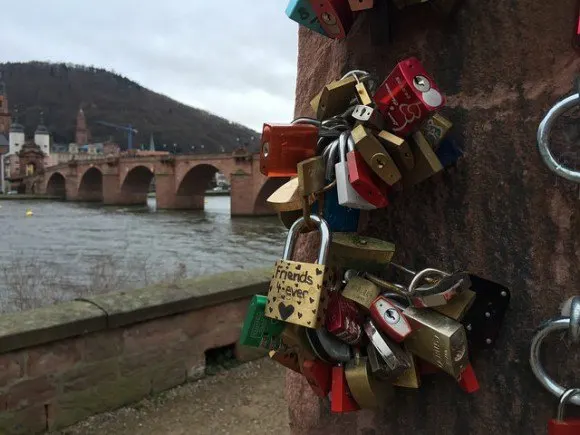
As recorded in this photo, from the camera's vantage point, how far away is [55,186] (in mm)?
70625

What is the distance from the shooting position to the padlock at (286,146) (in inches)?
37.3

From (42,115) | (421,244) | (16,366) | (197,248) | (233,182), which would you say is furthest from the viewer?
(42,115)

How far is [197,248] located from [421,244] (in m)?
18.3

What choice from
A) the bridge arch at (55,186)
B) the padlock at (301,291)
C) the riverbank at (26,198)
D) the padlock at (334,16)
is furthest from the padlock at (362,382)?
Answer: the bridge arch at (55,186)

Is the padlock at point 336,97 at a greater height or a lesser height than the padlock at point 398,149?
greater

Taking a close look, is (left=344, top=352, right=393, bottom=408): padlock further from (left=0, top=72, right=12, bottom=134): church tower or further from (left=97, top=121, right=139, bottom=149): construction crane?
(left=0, top=72, right=12, bottom=134): church tower

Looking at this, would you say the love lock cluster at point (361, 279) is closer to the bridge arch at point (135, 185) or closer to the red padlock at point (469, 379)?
the red padlock at point (469, 379)

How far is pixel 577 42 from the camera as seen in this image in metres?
0.84

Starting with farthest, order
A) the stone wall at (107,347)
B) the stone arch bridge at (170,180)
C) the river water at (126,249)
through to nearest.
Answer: the stone arch bridge at (170,180) → the river water at (126,249) → the stone wall at (107,347)

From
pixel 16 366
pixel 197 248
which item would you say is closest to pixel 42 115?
pixel 197 248

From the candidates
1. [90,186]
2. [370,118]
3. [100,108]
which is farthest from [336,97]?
[100,108]

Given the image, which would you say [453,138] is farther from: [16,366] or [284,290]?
[16,366]

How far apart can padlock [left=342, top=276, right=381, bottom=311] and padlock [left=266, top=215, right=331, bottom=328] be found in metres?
0.07

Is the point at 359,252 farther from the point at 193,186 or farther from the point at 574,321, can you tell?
the point at 193,186
